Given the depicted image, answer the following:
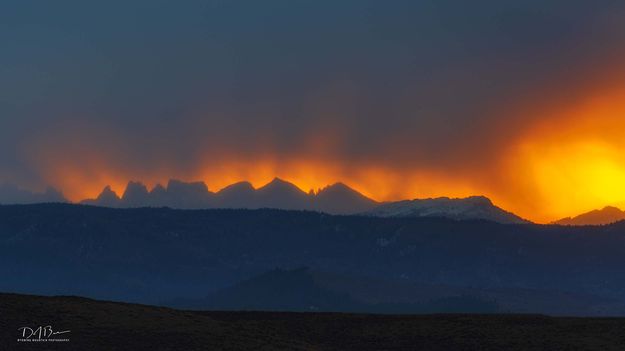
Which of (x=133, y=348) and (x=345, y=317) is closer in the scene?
(x=133, y=348)

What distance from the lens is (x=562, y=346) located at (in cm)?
11594

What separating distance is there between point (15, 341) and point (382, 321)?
4467 cm

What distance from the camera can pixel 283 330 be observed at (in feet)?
413

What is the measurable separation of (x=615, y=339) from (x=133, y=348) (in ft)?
163

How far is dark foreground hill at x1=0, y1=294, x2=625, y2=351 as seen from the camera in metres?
107

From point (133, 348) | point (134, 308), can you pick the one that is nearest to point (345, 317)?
point (134, 308)

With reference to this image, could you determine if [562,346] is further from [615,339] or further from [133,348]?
[133,348]

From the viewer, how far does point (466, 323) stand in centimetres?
12825

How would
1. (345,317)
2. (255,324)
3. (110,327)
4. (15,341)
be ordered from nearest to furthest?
(15,341) → (110,327) → (255,324) → (345,317)

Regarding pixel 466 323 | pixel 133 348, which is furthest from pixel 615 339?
pixel 133 348

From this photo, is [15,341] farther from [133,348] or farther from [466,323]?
[466,323]

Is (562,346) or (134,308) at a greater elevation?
(134,308)

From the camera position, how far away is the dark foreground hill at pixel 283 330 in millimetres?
107438

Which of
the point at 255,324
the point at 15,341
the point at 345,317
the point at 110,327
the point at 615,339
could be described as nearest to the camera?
the point at 15,341
